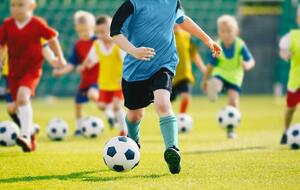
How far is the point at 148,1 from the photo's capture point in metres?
6.88

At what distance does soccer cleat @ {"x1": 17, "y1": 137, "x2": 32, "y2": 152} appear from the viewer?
857cm

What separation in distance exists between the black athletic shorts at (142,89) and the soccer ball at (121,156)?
0.62 m

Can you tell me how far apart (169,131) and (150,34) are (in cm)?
102

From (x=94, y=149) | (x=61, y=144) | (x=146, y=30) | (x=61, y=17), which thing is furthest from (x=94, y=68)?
(x=61, y=17)

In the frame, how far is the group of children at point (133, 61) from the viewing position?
6.73m

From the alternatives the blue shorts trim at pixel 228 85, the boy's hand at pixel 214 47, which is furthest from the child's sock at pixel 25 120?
the blue shorts trim at pixel 228 85

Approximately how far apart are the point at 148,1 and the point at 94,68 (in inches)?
268

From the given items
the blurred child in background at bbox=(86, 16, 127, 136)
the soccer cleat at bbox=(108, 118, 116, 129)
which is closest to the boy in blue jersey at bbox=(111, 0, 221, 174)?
the blurred child in background at bbox=(86, 16, 127, 136)

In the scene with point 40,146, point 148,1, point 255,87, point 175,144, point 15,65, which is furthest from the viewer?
point 255,87

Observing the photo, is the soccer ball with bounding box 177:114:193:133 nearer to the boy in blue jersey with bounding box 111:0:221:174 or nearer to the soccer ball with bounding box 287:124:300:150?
the soccer ball with bounding box 287:124:300:150

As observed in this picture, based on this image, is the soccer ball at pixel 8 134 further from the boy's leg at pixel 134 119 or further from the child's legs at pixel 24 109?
the boy's leg at pixel 134 119

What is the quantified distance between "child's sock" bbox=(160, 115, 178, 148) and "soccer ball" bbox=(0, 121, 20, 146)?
344cm

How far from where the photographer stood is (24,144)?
28.2 ft

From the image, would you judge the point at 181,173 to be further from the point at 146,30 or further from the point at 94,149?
the point at 94,149
